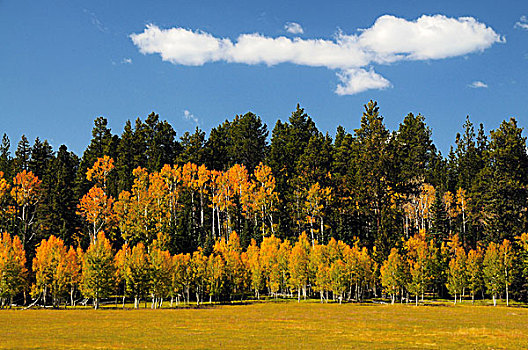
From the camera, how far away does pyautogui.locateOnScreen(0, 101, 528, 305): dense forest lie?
3282 inches

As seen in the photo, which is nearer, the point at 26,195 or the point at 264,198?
the point at 26,195

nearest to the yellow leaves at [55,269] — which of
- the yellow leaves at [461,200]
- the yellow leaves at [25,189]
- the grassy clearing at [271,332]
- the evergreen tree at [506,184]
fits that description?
the grassy clearing at [271,332]

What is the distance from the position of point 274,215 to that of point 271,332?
6351 centimetres

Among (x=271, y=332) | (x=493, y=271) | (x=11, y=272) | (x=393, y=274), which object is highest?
(x=11, y=272)

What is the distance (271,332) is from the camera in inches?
1716

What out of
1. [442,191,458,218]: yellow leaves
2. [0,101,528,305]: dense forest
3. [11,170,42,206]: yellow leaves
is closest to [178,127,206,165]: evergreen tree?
[0,101,528,305]: dense forest

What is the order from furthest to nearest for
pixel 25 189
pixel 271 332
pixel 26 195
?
pixel 25 189 < pixel 26 195 < pixel 271 332

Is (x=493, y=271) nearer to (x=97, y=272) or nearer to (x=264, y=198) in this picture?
(x=264, y=198)

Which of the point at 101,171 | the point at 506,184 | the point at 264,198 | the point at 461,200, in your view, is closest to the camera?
the point at 506,184

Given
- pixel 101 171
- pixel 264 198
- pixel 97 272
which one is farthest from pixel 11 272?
pixel 264 198

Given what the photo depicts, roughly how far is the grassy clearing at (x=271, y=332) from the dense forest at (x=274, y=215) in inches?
946

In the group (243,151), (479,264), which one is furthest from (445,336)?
(243,151)

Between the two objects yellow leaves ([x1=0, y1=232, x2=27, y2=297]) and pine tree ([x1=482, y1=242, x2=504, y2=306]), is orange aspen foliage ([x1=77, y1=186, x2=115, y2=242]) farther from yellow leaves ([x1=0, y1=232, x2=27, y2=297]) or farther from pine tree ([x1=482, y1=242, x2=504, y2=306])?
pine tree ([x1=482, y1=242, x2=504, y2=306])

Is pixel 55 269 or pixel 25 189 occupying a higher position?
pixel 25 189
